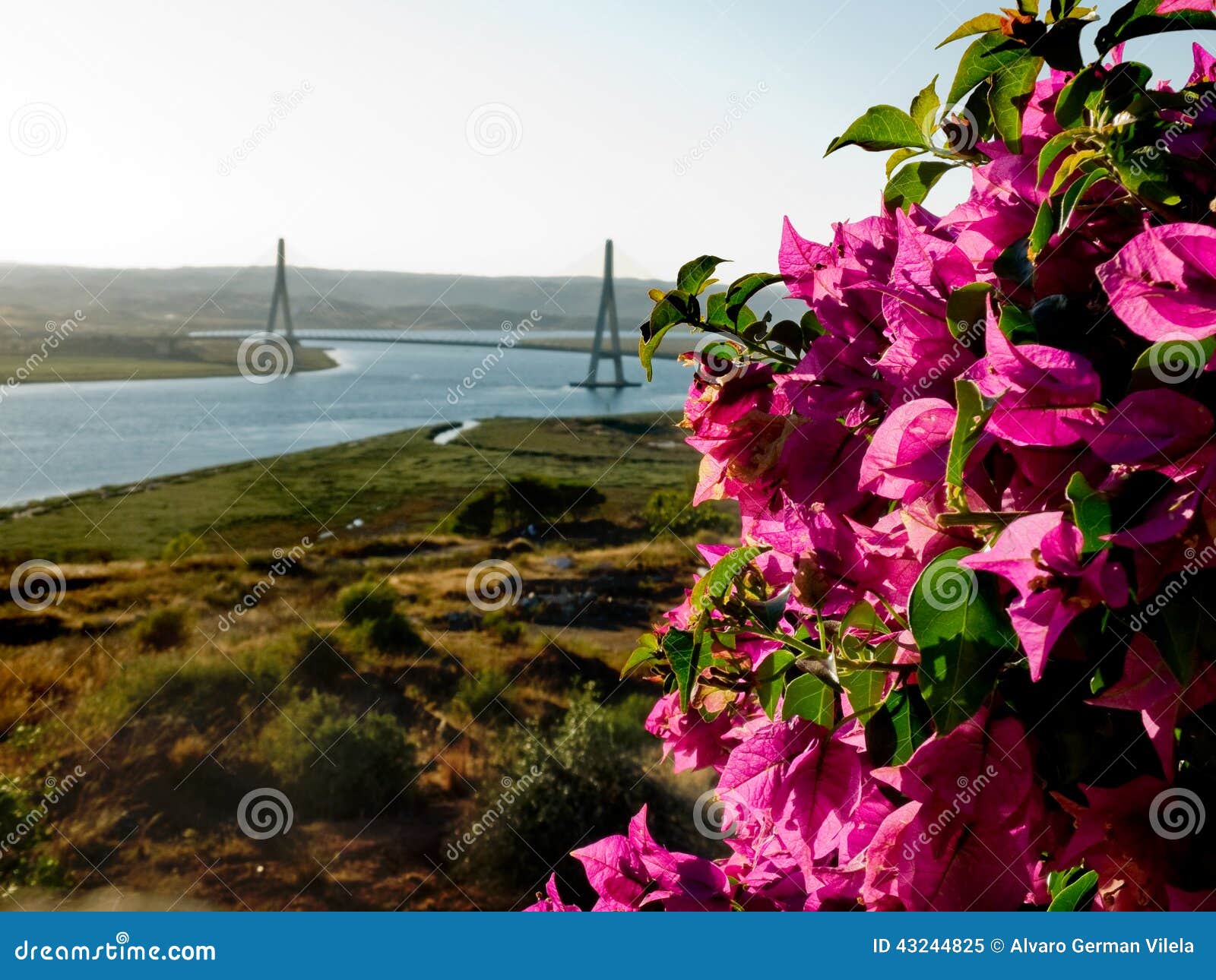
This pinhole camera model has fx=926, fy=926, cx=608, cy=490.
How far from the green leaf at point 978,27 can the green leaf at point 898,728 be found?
285 millimetres

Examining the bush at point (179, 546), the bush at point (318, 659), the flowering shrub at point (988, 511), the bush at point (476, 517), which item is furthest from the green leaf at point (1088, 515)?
the bush at point (476, 517)

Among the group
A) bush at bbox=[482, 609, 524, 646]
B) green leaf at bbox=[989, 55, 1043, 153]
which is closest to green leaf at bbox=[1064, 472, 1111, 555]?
green leaf at bbox=[989, 55, 1043, 153]

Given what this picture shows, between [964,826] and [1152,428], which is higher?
[1152,428]

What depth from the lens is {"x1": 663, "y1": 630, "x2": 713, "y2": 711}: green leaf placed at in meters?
0.42

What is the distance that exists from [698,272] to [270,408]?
861 centimetres

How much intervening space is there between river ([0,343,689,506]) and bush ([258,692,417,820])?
239 centimetres

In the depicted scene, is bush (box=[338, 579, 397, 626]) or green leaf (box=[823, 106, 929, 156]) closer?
green leaf (box=[823, 106, 929, 156])

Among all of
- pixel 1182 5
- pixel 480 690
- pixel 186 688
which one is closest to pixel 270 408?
pixel 186 688

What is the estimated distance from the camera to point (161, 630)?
15.6 feet

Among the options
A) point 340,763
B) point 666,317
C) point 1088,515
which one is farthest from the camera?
point 340,763

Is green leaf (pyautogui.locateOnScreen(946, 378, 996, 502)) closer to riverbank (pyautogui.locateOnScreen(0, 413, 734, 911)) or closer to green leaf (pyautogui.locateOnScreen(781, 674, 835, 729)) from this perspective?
green leaf (pyautogui.locateOnScreen(781, 674, 835, 729))

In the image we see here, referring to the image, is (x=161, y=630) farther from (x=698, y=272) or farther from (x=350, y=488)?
(x=698, y=272)

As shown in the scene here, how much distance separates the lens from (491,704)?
427 centimetres

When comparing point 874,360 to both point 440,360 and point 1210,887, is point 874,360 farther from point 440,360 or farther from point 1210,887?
point 440,360
